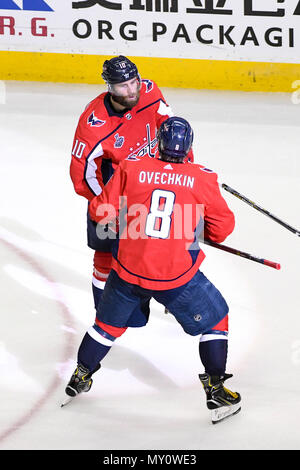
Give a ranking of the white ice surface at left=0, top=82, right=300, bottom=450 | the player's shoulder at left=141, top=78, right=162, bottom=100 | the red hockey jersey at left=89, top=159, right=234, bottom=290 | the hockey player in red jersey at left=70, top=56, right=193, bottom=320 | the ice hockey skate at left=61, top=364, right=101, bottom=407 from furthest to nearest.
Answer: the player's shoulder at left=141, top=78, right=162, bottom=100 < the hockey player in red jersey at left=70, top=56, right=193, bottom=320 < the ice hockey skate at left=61, top=364, right=101, bottom=407 < the white ice surface at left=0, top=82, right=300, bottom=450 < the red hockey jersey at left=89, top=159, right=234, bottom=290

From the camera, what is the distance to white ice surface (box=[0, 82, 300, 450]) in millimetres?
3084

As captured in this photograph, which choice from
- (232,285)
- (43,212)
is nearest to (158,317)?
(232,285)

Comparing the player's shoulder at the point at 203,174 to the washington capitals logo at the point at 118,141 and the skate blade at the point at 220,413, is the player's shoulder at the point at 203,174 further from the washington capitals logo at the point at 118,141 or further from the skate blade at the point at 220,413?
the skate blade at the point at 220,413

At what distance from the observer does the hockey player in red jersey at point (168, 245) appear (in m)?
2.91

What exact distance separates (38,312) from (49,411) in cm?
75

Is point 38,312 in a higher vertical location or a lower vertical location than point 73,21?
lower

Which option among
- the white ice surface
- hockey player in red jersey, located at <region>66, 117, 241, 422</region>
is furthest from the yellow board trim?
hockey player in red jersey, located at <region>66, 117, 241, 422</region>

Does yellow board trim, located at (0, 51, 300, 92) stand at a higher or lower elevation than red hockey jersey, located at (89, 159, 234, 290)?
lower

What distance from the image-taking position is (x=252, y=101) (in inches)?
247

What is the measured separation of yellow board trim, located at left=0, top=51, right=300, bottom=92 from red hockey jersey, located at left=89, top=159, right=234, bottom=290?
353cm

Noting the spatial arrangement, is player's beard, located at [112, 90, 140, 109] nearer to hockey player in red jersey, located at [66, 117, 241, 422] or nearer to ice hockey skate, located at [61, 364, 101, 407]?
hockey player in red jersey, located at [66, 117, 241, 422]

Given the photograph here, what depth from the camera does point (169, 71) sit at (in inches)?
251

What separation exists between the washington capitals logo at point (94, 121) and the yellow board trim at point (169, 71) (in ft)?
9.89

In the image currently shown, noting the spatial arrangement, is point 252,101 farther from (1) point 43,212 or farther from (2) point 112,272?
(2) point 112,272
